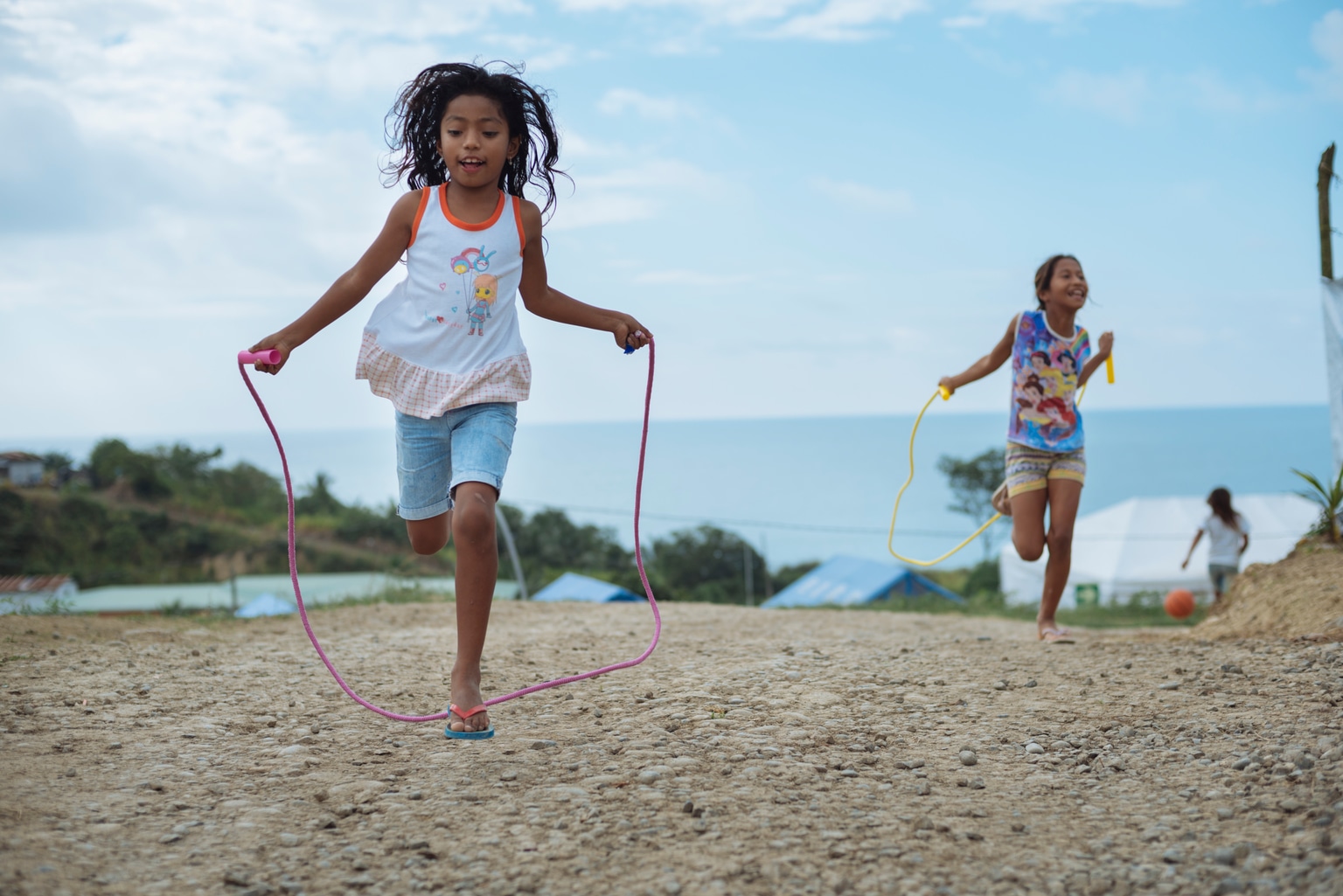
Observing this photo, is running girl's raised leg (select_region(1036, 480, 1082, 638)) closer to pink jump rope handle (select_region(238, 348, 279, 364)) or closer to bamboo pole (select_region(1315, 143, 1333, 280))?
pink jump rope handle (select_region(238, 348, 279, 364))

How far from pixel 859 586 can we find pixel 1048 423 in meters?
12.3

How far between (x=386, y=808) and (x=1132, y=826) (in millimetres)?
1808

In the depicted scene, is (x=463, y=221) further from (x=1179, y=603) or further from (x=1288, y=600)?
(x=1179, y=603)

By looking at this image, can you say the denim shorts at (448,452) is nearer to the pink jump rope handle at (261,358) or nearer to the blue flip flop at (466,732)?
the pink jump rope handle at (261,358)

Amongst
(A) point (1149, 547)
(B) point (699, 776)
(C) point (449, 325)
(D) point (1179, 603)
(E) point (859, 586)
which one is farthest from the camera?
Result: (E) point (859, 586)

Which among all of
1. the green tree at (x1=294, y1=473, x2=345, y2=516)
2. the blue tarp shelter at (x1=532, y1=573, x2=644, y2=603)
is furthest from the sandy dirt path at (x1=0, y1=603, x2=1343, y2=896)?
the green tree at (x1=294, y1=473, x2=345, y2=516)

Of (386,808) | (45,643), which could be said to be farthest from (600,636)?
(386,808)

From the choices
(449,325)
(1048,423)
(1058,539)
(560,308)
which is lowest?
(1058,539)

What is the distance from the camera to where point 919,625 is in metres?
7.94

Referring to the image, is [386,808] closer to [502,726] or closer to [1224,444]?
[502,726]

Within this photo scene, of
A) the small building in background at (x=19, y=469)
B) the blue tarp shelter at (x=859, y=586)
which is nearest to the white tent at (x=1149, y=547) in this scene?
the blue tarp shelter at (x=859, y=586)

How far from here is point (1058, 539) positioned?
537 centimetres

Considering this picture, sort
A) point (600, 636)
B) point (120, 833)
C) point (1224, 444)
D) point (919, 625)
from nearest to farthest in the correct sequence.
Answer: point (120, 833)
point (600, 636)
point (919, 625)
point (1224, 444)

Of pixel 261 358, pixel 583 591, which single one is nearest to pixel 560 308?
pixel 261 358
